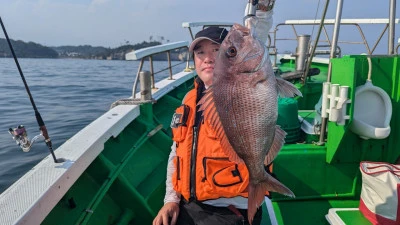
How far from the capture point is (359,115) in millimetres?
3234

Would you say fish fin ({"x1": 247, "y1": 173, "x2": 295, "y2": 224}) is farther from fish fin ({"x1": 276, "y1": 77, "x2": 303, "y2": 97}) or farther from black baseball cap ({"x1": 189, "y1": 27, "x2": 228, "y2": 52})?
black baseball cap ({"x1": 189, "y1": 27, "x2": 228, "y2": 52})

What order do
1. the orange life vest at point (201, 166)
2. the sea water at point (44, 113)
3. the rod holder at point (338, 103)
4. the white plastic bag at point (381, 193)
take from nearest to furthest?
the orange life vest at point (201, 166) → the white plastic bag at point (381, 193) → the rod holder at point (338, 103) → the sea water at point (44, 113)

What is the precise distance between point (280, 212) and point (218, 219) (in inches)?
59.5

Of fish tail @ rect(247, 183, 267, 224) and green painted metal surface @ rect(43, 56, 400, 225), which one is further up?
fish tail @ rect(247, 183, 267, 224)

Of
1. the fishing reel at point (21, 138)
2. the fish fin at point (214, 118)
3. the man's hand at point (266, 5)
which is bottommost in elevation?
the fishing reel at point (21, 138)

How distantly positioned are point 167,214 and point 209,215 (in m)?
0.31

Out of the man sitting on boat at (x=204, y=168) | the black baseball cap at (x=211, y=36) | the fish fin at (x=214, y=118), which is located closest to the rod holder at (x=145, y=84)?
the man sitting on boat at (x=204, y=168)

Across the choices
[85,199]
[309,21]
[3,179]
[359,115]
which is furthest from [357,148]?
[309,21]

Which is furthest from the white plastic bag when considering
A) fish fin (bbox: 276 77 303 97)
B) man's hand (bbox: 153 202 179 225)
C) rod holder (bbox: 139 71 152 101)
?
rod holder (bbox: 139 71 152 101)

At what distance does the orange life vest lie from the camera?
1.98 metres

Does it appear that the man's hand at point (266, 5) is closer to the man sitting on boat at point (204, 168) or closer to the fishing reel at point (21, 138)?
the man sitting on boat at point (204, 168)

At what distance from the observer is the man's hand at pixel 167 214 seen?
2205 millimetres

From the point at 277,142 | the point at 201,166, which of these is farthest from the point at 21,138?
the point at 277,142

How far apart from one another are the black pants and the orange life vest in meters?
0.09
